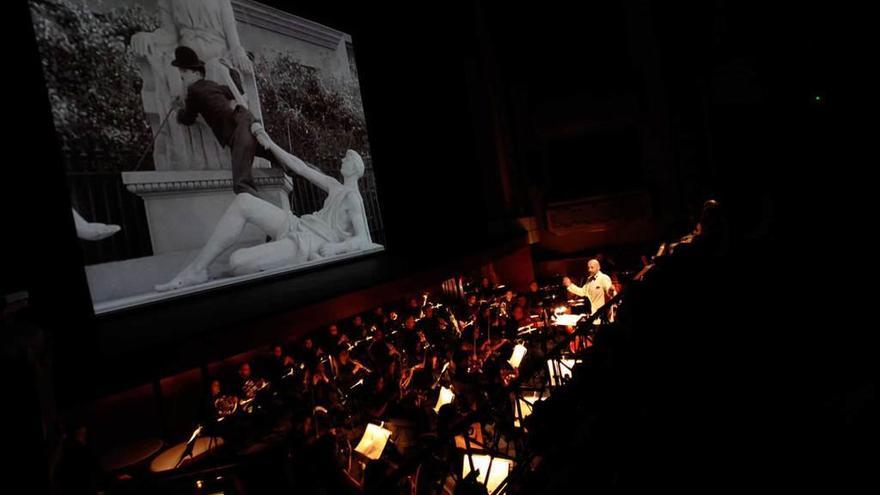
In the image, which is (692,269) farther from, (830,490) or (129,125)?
(129,125)

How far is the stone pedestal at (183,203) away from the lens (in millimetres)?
6059

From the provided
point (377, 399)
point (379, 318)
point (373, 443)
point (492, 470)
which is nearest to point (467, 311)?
point (379, 318)

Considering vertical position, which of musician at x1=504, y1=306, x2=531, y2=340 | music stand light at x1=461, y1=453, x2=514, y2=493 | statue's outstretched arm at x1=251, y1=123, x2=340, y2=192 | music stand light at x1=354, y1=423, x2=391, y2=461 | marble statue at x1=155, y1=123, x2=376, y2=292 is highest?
statue's outstretched arm at x1=251, y1=123, x2=340, y2=192

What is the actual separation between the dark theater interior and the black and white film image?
0.13 feet

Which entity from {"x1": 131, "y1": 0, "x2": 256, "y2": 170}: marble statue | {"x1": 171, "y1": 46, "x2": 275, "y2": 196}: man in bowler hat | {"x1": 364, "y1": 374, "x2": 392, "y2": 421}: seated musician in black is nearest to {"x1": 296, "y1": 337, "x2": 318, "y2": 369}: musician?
{"x1": 364, "y1": 374, "x2": 392, "y2": 421}: seated musician in black

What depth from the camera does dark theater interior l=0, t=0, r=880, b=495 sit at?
329 centimetres

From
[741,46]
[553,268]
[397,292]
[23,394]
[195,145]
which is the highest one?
[741,46]

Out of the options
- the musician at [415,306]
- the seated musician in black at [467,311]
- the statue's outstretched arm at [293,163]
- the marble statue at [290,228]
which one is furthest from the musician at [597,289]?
the statue's outstretched arm at [293,163]

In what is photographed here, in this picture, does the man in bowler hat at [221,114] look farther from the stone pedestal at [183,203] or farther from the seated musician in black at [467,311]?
the seated musician in black at [467,311]

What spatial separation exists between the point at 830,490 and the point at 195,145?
777 centimetres

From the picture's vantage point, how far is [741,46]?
1315 centimetres

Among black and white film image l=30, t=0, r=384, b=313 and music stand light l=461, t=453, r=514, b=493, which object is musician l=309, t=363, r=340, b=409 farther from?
black and white film image l=30, t=0, r=384, b=313

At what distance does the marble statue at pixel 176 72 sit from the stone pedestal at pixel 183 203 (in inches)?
6.7

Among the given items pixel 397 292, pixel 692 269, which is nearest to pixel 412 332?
pixel 397 292
